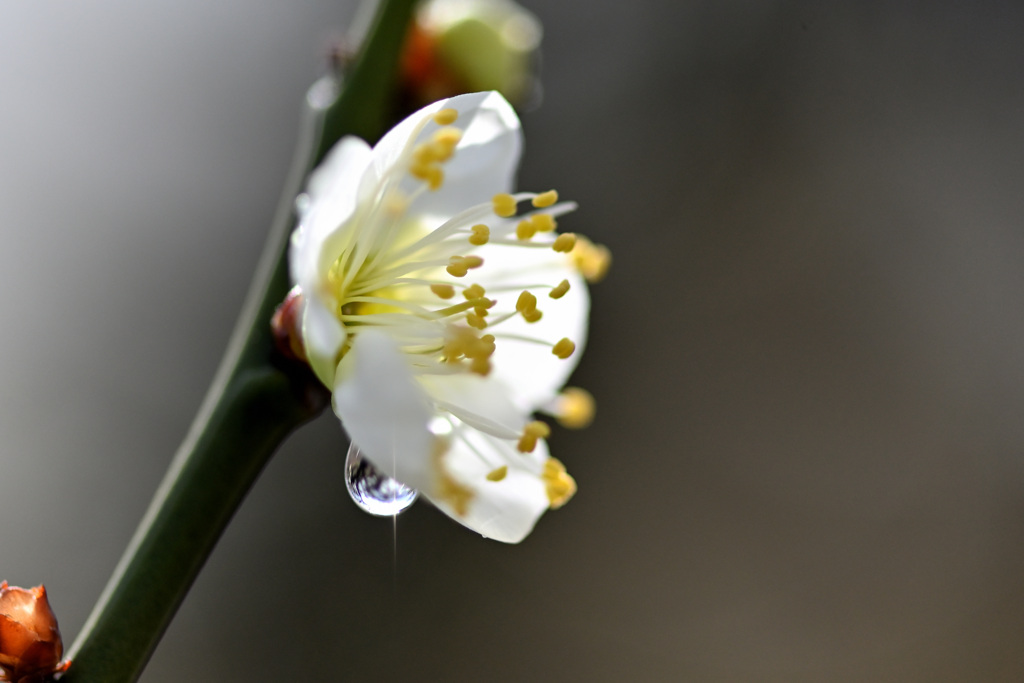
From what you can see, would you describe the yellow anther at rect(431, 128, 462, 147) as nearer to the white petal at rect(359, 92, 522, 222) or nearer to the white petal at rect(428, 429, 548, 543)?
the white petal at rect(359, 92, 522, 222)

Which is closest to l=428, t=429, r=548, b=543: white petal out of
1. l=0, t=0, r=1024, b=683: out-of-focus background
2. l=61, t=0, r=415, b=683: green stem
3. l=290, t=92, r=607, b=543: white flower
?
l=290, t=92, r=607, b=543: white flower

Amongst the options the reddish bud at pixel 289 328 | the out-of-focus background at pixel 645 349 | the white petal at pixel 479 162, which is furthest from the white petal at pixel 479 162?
the out-of-focus background at pixel 645 349

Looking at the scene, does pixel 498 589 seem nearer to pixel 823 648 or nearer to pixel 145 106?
pixel 823 648

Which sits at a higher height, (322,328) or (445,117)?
(445,117)

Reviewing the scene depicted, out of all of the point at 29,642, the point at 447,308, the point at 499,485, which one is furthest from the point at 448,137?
the point at 29,642

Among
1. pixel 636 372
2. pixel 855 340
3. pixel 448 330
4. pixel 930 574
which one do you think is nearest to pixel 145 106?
pixel 636 372

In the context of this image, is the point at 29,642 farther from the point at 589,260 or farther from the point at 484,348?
the point at 589,260
